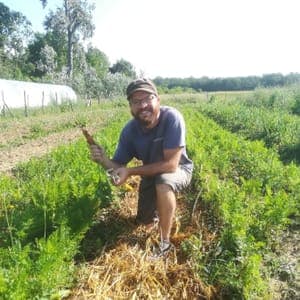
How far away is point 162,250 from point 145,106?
55.3 inches

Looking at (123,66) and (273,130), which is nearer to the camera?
(273,130)

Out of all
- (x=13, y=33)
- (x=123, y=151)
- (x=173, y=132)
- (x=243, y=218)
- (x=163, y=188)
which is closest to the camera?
(x=243, y=218)

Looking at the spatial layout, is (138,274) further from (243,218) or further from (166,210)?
(243,218)

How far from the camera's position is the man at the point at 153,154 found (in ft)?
13.3

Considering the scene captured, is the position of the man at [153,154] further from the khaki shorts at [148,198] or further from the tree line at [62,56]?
the tree line at [62,56]

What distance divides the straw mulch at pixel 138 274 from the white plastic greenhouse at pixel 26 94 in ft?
60.8

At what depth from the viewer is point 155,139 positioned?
14.6 feet

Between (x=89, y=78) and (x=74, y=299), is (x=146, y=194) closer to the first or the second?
(x=74, y=299)

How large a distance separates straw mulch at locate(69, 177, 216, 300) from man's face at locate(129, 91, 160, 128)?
119cm

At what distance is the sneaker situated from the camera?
386cm

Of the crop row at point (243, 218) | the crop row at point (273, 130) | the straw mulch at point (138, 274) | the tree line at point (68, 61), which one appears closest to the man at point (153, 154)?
the straw mulch at point (138, 274)

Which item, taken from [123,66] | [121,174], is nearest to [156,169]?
[121,174]

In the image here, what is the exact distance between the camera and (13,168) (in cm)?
796

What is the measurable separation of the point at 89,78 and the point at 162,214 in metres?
42.9
